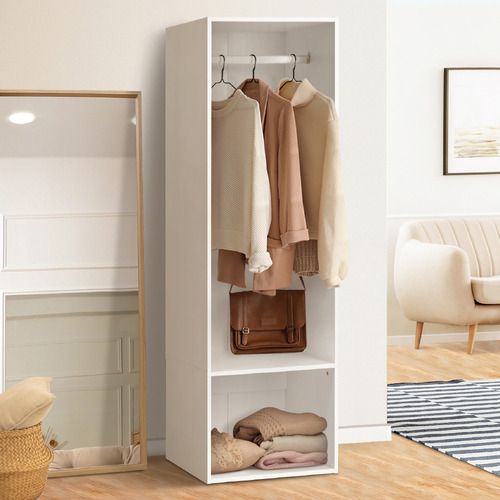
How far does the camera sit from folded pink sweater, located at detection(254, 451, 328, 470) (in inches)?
163

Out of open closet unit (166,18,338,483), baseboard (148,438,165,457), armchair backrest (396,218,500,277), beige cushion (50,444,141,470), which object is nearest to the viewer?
open closet unit (166,18,338,483)

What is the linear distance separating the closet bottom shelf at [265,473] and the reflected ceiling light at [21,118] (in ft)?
5.07

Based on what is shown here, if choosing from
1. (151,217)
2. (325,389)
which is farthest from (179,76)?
(325,389)

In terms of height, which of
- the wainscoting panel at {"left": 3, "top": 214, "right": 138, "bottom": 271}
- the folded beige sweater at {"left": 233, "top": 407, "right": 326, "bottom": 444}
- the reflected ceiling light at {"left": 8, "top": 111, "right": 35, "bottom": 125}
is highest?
the reflected ceiling light at {"left": 8, "top": 111, "right": 35, "bottom": 125}

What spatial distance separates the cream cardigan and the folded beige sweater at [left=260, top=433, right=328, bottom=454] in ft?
2.44

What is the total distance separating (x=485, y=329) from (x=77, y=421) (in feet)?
13.4

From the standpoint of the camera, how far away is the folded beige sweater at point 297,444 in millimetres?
4164

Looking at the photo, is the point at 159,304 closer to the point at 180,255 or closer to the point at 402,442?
the point at 180,255

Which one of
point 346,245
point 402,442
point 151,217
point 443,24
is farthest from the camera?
point 443,24

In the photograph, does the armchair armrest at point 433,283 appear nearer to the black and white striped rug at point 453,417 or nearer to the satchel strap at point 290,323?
the black and white striped rug at point 453,417

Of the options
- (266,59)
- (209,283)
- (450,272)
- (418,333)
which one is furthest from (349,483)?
(418,333)

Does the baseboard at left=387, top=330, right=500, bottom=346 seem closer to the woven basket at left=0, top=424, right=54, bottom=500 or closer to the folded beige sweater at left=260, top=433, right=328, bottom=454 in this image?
the folded beige sweater at left=260, top=433, right=328, bottom=454

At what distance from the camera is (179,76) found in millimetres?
4121

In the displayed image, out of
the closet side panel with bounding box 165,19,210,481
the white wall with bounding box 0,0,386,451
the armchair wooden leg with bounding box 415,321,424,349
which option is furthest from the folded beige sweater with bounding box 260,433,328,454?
the armchair wooden leg with bounding box 415,321,424,349
